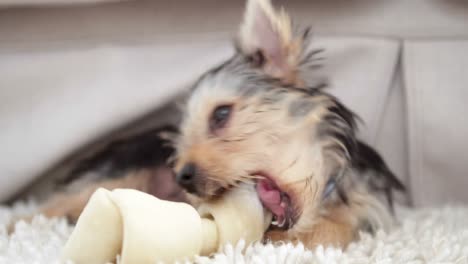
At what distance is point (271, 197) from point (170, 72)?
0.73 m

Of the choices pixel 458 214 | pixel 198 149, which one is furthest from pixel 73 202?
pixel 458 214

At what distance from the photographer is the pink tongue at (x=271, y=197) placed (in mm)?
1271

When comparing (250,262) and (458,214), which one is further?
(458,214)

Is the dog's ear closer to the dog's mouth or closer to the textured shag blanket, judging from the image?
the dog's mouth

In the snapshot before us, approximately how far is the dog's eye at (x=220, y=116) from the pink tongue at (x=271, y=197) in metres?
0.20

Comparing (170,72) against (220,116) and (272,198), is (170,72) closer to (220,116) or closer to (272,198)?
(220,116)

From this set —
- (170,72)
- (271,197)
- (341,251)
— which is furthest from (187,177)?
(170,72)

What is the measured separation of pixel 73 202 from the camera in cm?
176

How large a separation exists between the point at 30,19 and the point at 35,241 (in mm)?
777

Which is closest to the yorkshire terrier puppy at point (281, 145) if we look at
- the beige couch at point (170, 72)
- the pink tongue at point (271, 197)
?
the pink tongue at point (271, 197)

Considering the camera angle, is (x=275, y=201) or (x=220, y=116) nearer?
(x=275, y=201)

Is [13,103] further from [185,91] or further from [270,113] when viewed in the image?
[270,113]

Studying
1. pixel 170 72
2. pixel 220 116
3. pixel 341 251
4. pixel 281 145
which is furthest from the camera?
pixel 170 72

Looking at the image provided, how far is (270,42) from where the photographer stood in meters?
1.50
